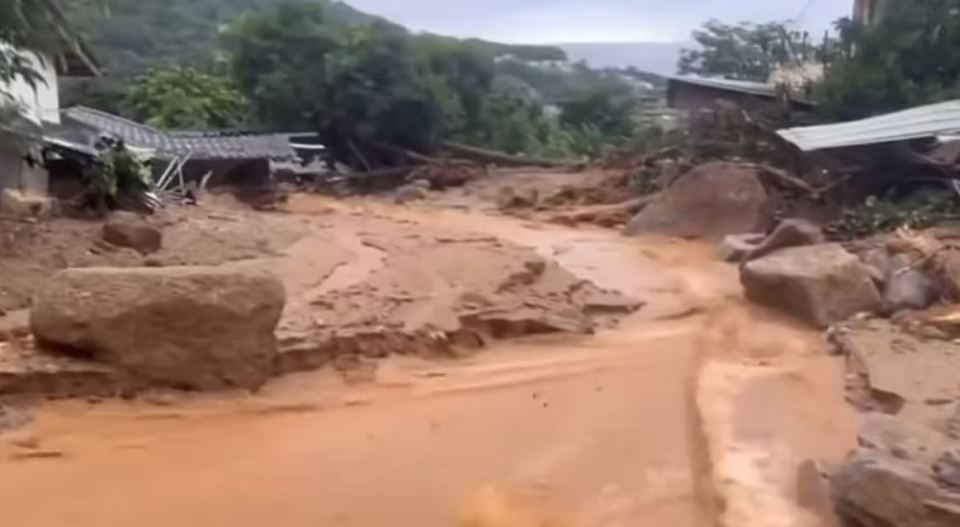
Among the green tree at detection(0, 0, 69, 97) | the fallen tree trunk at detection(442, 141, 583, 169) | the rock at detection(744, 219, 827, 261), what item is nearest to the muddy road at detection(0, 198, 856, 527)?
the rock at detection(744, 219, 827, 261)

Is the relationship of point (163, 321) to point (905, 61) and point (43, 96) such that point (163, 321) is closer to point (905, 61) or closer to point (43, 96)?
point (43, 96)

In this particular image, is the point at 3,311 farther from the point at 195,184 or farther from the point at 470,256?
the point at 195,184

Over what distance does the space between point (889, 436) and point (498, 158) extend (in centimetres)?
1921

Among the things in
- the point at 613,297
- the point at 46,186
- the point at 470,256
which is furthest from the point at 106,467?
the point at 46,186

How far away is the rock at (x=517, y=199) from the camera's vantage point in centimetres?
2136

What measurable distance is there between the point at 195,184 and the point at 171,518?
56.2 feet

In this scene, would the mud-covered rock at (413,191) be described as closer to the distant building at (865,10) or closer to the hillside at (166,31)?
the hillside at (166,31)

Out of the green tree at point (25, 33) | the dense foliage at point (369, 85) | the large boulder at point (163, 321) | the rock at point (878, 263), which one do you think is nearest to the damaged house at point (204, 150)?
the dense foliage at point (369, 85)

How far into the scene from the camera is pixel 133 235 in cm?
1317

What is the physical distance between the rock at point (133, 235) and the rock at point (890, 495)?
910 cm

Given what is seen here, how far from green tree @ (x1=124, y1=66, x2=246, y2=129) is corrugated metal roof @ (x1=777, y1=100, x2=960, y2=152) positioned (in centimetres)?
1609

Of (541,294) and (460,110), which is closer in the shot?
(541,294)

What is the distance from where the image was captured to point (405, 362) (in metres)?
9.39

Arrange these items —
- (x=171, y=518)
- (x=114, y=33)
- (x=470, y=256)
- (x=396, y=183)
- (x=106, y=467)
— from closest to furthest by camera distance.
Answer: (x=171, y=518), (x=106, y=467), (x=470, y=256), (x=396, y=183), (x=114, y=33)
